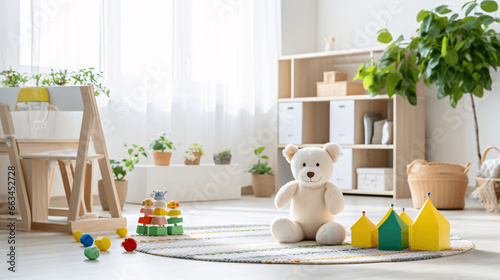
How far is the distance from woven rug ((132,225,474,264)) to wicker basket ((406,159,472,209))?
154cm

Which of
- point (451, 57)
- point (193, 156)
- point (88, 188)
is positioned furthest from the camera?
point (193, 156)

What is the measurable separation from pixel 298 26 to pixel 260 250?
412cm

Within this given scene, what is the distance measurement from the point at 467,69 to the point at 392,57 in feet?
1.96

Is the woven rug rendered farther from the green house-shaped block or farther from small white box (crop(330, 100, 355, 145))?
small white box (crop(330, 100, 355, 145))

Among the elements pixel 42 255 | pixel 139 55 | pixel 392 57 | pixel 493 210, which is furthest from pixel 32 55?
pixel 493 210

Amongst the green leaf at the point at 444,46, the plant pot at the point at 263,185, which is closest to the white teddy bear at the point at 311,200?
the green leaf at the point at 444,46

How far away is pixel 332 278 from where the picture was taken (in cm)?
187

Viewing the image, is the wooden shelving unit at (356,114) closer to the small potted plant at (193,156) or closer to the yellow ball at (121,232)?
the small potted plant at (193,156)

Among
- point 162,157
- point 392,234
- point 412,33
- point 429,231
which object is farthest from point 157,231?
point 412,33

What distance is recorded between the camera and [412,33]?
5699 millimetres

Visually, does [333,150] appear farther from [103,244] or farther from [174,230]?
[103,244]

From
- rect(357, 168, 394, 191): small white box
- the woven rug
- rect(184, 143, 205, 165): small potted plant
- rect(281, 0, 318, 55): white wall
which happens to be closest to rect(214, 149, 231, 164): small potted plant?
rect(184, 143, 205, 165): small potted plant

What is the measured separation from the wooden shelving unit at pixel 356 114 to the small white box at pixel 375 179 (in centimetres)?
5

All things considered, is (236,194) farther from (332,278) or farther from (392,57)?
(332,278)
